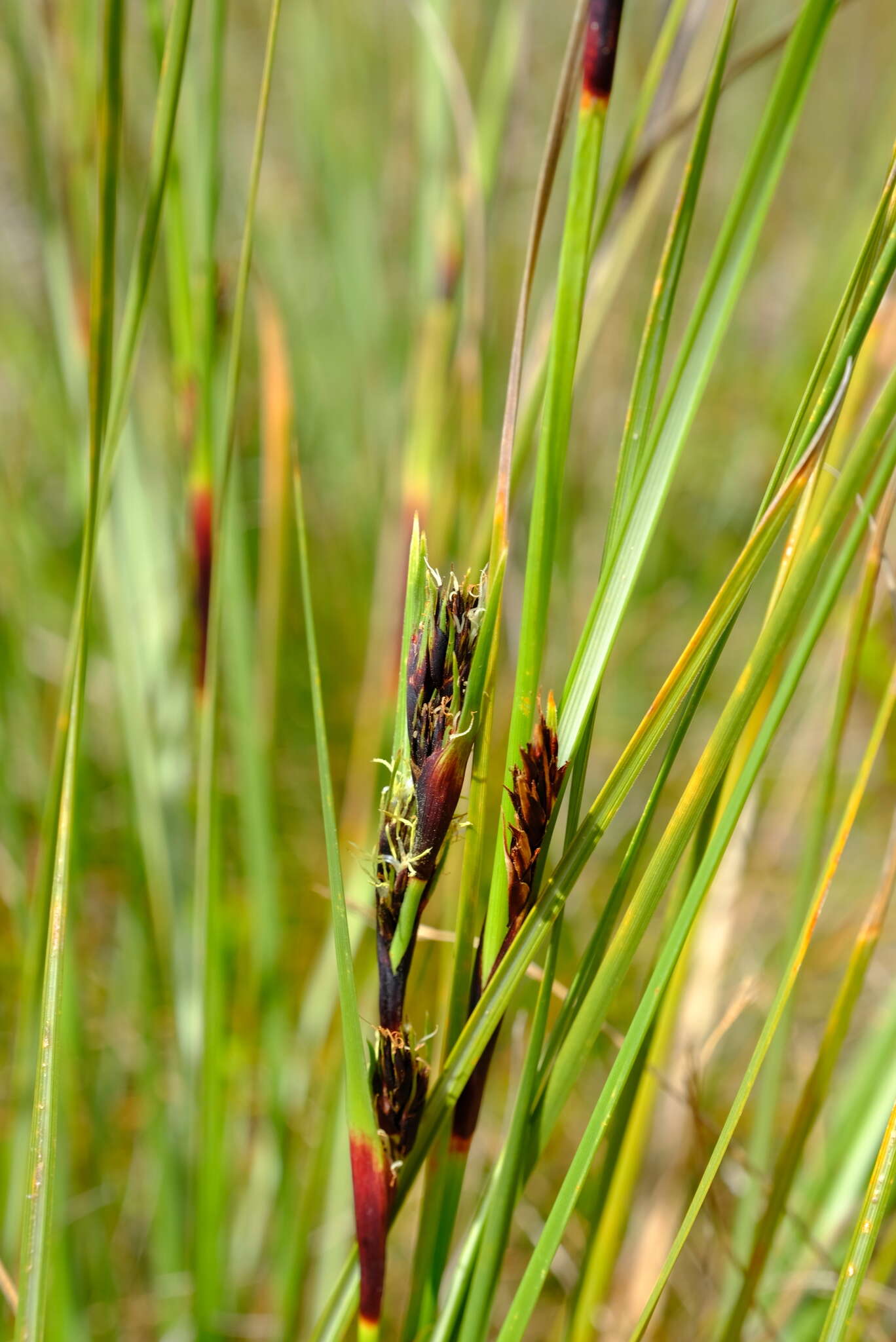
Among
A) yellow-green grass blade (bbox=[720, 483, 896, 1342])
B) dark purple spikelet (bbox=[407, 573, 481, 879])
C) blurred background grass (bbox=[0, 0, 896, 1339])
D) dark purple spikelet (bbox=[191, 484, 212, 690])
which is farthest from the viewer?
blurred background grass (bbox=[0, 0, 896, 1339])

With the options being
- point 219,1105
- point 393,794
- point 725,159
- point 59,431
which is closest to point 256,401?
point 59,431

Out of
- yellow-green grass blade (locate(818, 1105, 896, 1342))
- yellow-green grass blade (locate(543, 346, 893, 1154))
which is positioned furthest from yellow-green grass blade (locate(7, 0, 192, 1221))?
yellow-green grass blade (locate(818, 1105, 896, 1342))

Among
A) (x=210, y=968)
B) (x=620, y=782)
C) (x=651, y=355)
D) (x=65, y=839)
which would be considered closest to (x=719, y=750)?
(x=620, y=782)

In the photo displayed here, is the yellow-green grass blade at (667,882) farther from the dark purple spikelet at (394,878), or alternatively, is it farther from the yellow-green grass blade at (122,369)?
the yellow-green grass blade at (122,369)

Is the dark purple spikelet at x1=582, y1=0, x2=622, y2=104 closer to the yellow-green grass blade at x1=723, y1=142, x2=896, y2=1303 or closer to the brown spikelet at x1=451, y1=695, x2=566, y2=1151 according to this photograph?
the yellow-green grass blade at x1=723, y1=142, x2=896, y2=1303

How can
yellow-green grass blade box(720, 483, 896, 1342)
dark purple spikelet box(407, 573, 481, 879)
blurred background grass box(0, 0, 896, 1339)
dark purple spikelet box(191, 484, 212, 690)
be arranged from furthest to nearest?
1. blurred background grass box(0, 0, 896, 1339)
2. dark purple spikelet box(191, 484, 212, 690)
3. yellow-green grass blade box(720, 483, 896, 1342)
4. dark purple spikelet box(407, 573, 481, 879)
